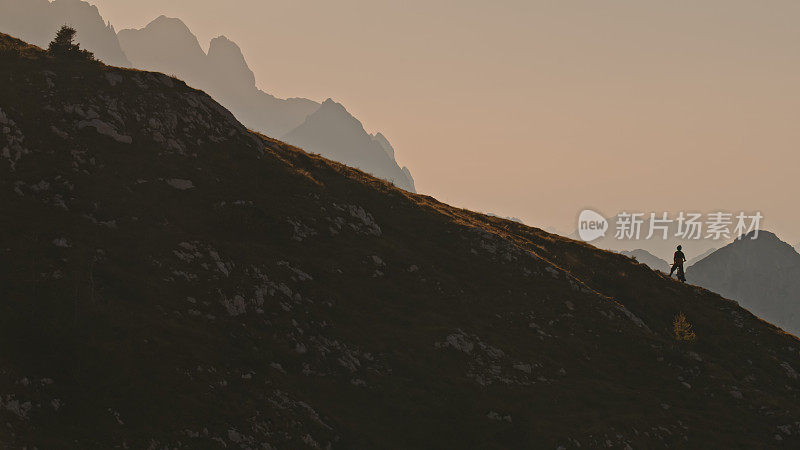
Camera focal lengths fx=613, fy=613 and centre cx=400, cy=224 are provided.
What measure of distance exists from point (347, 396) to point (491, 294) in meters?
15.0

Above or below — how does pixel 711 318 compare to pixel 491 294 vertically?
above

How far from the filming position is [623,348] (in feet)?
117

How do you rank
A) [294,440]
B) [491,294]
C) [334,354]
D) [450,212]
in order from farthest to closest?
1. [450,212]
2. [491,294]
3. [334,354]
4. [294,440]

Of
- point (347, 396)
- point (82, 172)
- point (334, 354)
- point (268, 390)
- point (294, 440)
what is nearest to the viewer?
point (294, 440)

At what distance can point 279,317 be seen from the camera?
27.1m

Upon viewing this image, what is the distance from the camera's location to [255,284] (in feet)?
92.0

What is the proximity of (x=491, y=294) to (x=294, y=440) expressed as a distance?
19582 mm

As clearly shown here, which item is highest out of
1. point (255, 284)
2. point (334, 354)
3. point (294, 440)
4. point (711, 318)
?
point (711, 318)

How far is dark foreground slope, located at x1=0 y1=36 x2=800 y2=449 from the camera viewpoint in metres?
19.8

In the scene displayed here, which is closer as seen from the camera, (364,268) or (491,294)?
(364,268)

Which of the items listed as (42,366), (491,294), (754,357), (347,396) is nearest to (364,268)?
(491,294)

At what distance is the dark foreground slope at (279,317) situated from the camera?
65.0 ft

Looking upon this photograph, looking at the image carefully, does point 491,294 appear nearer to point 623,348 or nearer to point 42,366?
point 623,348

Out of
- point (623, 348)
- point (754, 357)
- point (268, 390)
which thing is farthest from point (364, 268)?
point (754, 357)
